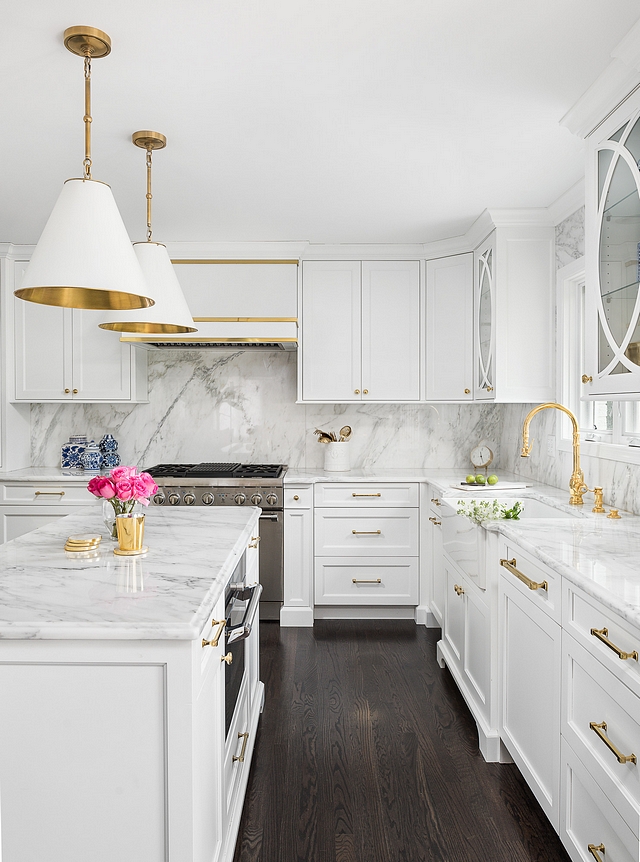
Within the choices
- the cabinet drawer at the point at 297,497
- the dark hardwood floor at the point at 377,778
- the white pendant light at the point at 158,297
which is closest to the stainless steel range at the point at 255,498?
the cabinet drawer at the point at 297,497

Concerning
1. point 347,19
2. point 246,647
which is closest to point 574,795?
point 246,647

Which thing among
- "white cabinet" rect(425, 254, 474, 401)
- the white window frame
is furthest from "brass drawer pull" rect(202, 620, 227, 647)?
"white cabinet" rect(425, 254, 474, 401)

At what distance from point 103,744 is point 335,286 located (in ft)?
10.8

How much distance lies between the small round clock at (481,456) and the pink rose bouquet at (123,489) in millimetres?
2731

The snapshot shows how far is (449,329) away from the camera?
4.05 metres

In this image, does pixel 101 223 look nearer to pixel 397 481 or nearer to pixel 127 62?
pixel 127 62

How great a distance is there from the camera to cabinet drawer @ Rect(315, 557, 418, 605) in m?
4.01

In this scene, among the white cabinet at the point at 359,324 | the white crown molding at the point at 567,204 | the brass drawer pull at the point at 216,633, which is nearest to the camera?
the brass drawer pull at the point at 216,633

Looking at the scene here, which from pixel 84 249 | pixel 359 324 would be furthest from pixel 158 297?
pixel 359 324

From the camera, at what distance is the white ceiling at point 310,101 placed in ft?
5.72

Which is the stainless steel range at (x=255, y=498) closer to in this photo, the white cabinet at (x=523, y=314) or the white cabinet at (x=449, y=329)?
the white cabinet at (x=449, y=329)

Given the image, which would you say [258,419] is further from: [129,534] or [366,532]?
[129,534]

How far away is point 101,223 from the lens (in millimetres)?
1606

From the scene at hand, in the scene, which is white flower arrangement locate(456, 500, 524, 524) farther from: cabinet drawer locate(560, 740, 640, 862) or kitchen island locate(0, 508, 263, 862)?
kitchen island locate(0, 508, 263, 862)
